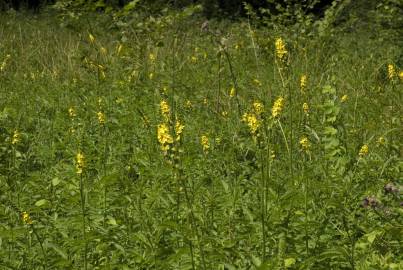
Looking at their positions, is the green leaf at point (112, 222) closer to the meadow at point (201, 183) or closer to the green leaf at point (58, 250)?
the meadow at point (201, 183)

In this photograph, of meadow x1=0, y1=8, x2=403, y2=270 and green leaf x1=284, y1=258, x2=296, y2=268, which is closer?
green leaf x1=284, y1=258, x2=296, y2=268

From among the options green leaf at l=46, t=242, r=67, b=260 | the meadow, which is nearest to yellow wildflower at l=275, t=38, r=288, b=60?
the meadow

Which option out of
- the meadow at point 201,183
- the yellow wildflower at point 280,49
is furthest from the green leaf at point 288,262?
the yellow wildflower at point 280,49

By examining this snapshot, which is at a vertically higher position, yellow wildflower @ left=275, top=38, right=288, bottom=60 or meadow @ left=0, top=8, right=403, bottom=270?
yellow wildflower @ left=275, top=38, right=288, bottom=60

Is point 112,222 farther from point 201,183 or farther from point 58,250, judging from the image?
point 201,183

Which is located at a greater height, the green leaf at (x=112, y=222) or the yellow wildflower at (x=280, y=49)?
the yellow wildflower at (x=280, y=49)

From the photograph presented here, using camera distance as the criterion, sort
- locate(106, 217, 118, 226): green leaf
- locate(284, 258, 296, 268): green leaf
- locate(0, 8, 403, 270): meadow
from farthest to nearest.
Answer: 1. locate(106, 217, 118, 226): green leaf
2. locate(0, 8, 403, 270): meadow
3. locate(284, 258, 296, 268): green leaf

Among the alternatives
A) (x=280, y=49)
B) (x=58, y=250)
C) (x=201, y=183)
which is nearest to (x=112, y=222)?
(x=58, y=250)

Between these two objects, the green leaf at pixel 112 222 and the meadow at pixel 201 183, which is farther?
the green leaf at pixel 112 222

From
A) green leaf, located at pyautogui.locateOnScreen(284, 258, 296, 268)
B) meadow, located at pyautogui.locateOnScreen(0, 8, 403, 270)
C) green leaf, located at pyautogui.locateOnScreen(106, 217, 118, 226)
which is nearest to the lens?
green leaf, located at pyautogui.locateOnScreen(284, 258, 296, 268)

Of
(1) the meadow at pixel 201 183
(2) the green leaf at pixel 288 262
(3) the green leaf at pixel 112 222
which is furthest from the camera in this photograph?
(3) the green leaf at pixel 112 222

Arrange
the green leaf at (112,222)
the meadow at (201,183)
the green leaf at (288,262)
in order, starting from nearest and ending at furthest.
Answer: the green leaf at (288,262), the meadow at (201,183), the green leaf at (112,222)

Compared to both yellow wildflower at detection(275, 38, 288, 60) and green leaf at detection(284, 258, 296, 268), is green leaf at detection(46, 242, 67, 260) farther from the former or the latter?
yellow wildflower at detection(275, 38, 288, 60)

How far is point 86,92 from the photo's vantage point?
5.39 m
